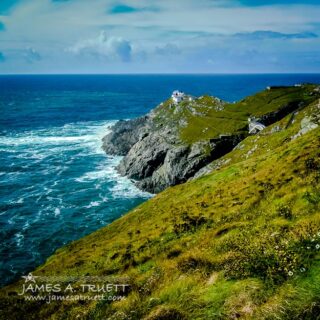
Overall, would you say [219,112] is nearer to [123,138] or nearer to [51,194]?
[123,138]

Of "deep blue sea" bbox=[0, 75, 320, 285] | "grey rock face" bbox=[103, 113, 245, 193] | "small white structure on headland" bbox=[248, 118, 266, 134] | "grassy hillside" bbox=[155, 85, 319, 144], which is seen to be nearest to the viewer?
"deep blue sea" bbox=[0, 75, 320, 285]

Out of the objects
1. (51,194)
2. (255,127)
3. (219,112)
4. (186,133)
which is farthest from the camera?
(219,112)

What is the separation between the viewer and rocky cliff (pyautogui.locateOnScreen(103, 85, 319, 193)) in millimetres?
94500

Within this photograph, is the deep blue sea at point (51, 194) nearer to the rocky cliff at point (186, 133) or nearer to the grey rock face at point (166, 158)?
the grey rock face at point (166, 158)

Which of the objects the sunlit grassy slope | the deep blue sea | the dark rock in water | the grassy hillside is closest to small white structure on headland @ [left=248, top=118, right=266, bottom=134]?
the grassy hillside

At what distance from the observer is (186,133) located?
111m

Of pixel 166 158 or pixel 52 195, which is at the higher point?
pixel 166 158

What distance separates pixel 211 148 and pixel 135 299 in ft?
279

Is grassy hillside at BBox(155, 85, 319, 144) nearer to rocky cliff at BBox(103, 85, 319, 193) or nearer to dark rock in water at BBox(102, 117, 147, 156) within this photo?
rocky cliff at BBox(103, 85, 319, 193)

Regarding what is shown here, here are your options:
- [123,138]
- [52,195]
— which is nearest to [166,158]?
[52,195]

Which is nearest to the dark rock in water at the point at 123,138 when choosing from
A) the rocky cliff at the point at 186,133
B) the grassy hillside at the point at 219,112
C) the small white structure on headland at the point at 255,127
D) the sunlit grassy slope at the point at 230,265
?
the rocky cliff at the point at 186,133

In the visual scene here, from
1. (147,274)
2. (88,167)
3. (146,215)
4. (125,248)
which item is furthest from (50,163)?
(147,274)

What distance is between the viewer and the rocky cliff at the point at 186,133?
310 ft

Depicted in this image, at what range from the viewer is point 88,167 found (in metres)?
107
